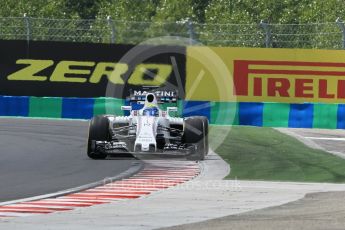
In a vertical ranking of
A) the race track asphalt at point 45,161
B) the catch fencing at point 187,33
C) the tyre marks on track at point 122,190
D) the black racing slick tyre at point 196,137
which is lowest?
the race track asphalt at point 45,161

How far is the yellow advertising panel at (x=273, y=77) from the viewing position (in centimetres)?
2695

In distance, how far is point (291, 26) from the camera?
2861 cm

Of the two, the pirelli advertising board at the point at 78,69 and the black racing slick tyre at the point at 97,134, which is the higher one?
the pirelli advertising board at the point at 78,69

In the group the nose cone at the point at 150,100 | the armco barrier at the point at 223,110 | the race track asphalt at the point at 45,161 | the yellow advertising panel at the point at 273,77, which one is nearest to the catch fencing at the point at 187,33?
the yellow advertising panel at the point at 273,77

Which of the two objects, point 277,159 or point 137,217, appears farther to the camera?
point 277,159

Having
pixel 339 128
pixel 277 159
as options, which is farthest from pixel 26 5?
pixel 277 159

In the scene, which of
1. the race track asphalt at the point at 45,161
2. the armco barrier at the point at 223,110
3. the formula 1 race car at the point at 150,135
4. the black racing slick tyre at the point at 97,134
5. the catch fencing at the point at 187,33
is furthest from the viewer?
the catch fencing at the point at 187,33

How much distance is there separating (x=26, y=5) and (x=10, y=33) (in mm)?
30599

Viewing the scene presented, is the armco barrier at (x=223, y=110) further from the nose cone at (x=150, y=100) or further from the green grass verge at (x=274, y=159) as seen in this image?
the nose cone at (x=150, y=100)

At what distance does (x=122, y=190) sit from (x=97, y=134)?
4.16m

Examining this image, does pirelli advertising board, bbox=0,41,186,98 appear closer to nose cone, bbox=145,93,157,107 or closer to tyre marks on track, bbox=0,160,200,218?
nose cone, bbox=145,93,157,107

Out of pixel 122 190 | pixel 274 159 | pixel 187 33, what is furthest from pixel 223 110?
pixel 122 190

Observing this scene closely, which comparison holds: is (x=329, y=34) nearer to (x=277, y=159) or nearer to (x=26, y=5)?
(x=277, y=159)

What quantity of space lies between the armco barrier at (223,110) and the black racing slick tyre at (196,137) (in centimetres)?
785
